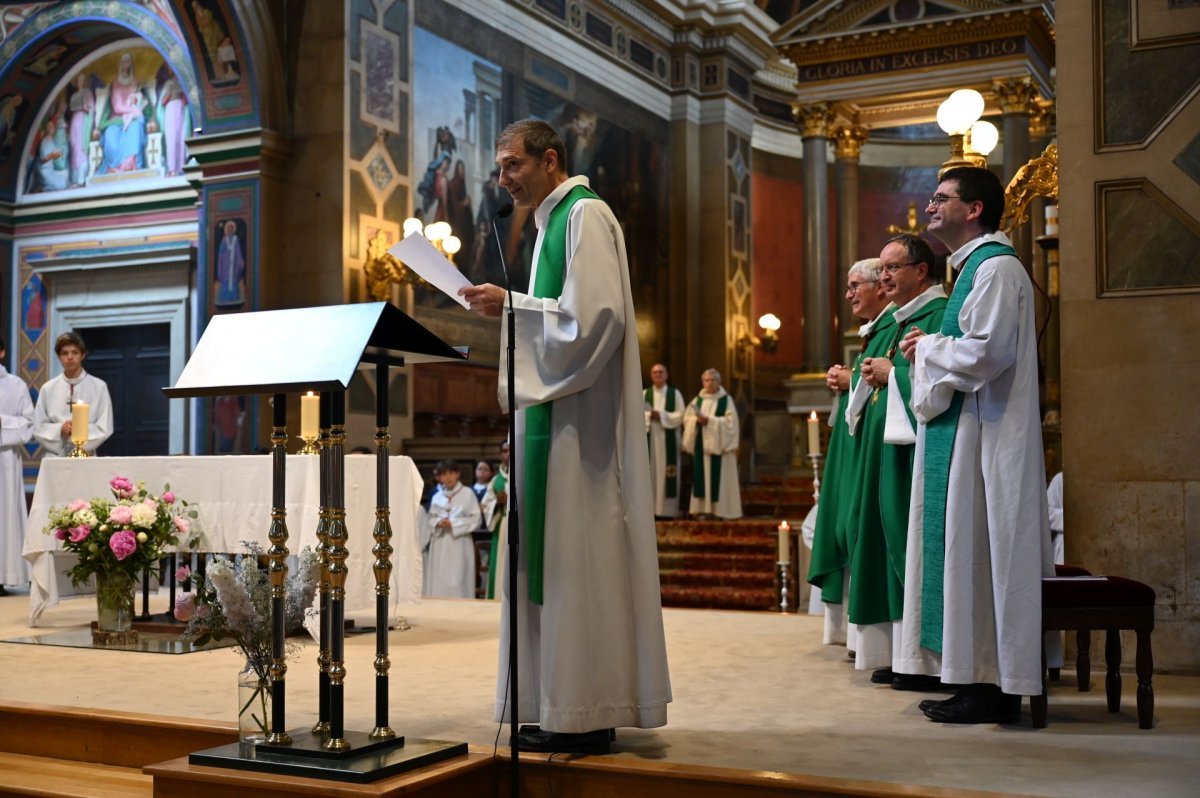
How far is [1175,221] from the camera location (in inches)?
224

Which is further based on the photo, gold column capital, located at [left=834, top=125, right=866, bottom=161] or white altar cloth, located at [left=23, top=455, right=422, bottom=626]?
gold column capital, located at [left=834, top=125, right=866, bottom=161]

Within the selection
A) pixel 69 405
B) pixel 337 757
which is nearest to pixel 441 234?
pixel 69 405

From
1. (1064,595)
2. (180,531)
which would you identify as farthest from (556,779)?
(180,531)

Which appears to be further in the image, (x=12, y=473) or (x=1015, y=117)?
(x=1015, y=117)

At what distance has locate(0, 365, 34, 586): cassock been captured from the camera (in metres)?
9.06

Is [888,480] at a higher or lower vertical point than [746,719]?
higher

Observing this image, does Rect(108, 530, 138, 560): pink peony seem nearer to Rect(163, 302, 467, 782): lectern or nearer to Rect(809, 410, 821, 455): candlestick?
Rect(163, 302, 467, 782): lectern

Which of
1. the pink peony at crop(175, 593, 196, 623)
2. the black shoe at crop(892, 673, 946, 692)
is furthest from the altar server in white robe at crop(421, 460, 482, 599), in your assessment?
the pink peony at crop(175, 593, 196, 623)

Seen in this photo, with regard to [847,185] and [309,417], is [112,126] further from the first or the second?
[847,185]

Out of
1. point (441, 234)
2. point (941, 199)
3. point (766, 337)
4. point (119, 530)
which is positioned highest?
point (441, 234)

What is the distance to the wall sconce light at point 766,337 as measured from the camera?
1973 centimetres

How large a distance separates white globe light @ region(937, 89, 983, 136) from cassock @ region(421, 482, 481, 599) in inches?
237

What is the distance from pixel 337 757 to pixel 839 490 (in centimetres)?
300

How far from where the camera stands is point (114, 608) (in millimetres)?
6750
